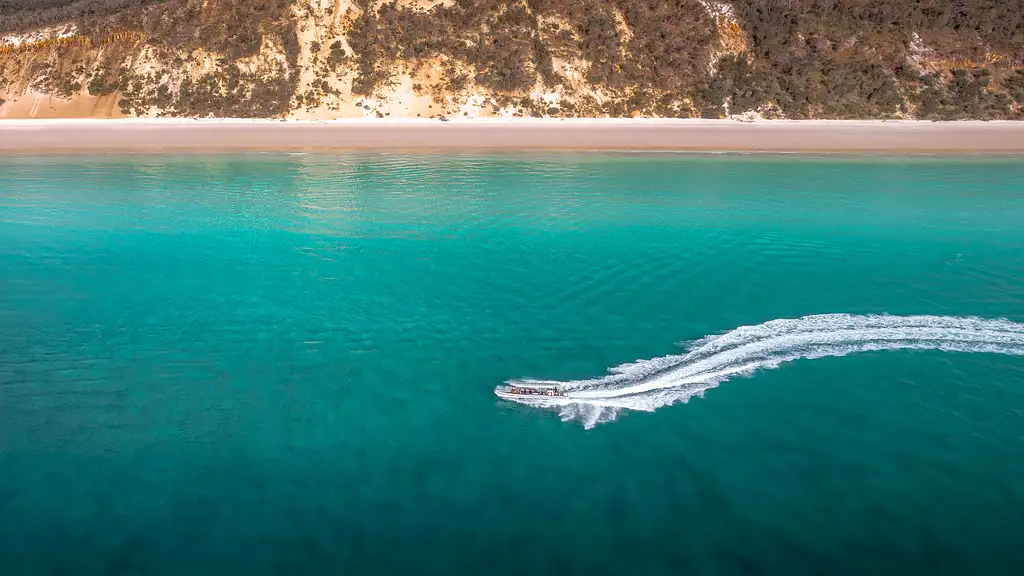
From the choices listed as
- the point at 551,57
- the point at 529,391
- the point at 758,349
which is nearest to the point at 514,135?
the point at 551,57

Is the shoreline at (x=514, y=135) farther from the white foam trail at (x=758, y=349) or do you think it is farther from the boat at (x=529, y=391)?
the boat at (x=529, y=391)

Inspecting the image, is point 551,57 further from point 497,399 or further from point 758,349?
point 497,399

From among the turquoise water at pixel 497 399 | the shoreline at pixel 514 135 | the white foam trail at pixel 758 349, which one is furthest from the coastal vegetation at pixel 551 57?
the white foam trail at pixel 758 349

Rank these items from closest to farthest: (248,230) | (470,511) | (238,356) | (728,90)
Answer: (470,511) < (238,356) < (248,230) < (728,90)

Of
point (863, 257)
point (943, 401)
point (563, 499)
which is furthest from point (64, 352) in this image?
point (863, 257)

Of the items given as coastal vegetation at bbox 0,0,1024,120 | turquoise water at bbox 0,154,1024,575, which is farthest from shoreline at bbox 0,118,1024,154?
turquoise water at bbox 0,154,1024,575

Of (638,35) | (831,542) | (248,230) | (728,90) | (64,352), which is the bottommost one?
(831,542)

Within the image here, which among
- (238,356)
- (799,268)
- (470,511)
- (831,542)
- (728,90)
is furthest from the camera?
(728,90)

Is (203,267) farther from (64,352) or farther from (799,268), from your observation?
(799,268)
